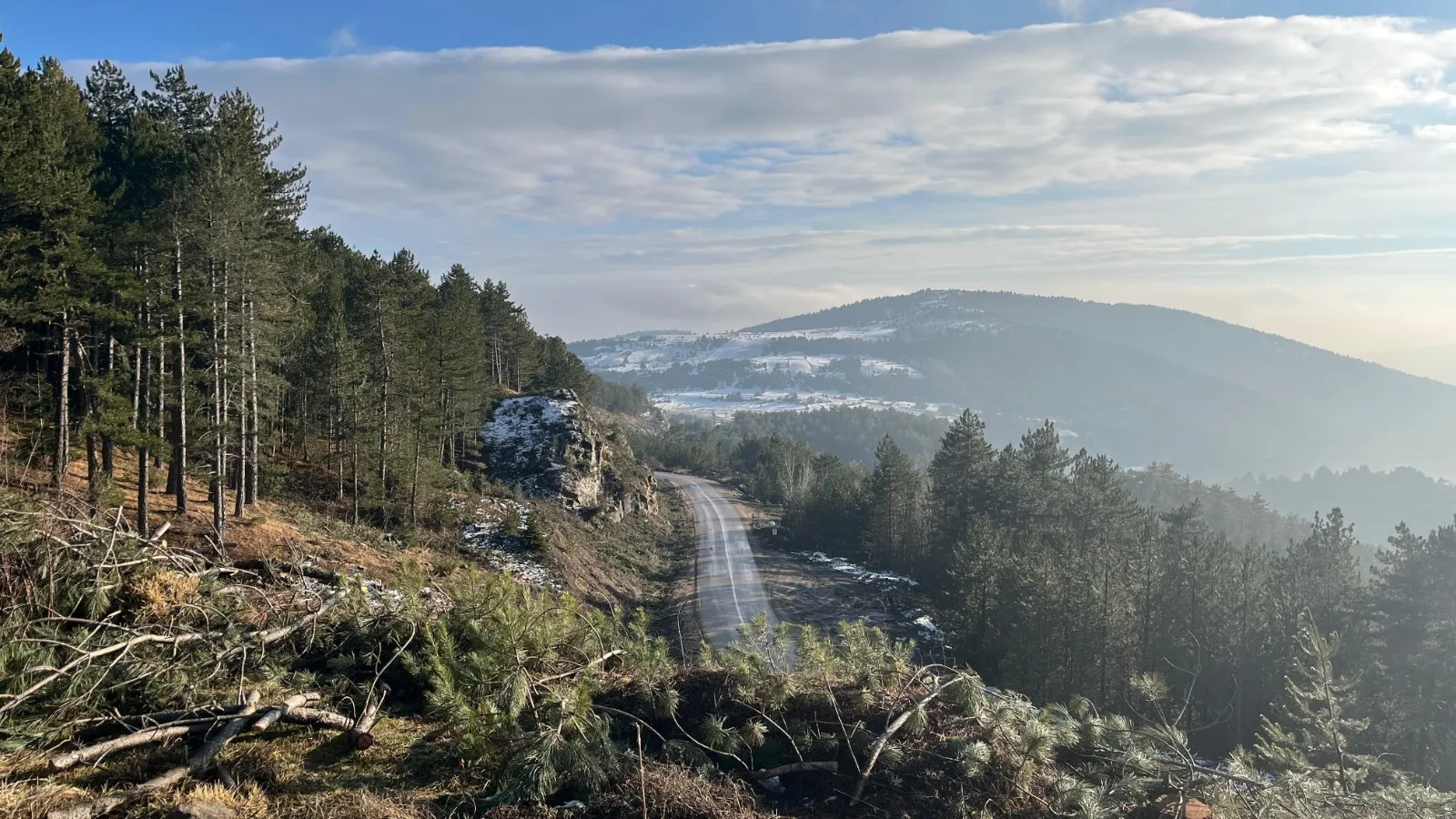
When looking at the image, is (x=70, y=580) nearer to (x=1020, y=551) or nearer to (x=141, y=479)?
(x=141, y=479)

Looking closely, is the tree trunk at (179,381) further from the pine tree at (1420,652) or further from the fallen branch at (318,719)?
the pine tree at (1420,652)

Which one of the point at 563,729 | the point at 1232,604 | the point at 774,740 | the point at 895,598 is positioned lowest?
the point at 895,598

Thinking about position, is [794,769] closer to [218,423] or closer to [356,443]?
[218,423]

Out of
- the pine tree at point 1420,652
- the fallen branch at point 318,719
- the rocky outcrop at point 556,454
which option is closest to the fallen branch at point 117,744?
the fallen branch at point 318,719

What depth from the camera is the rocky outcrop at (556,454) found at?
43531 millimetres

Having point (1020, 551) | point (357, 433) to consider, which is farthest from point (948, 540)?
point (357, 433)

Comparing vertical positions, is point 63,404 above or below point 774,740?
above

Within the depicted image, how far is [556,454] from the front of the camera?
4453 centimetres

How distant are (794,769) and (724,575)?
3676 cm

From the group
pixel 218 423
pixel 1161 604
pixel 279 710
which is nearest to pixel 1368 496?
pixel 1161 604

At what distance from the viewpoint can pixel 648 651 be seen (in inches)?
287

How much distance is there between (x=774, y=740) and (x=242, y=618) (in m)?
5.38

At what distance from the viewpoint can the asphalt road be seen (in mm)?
32688

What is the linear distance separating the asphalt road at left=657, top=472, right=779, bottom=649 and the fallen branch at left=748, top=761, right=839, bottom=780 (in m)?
15.4
